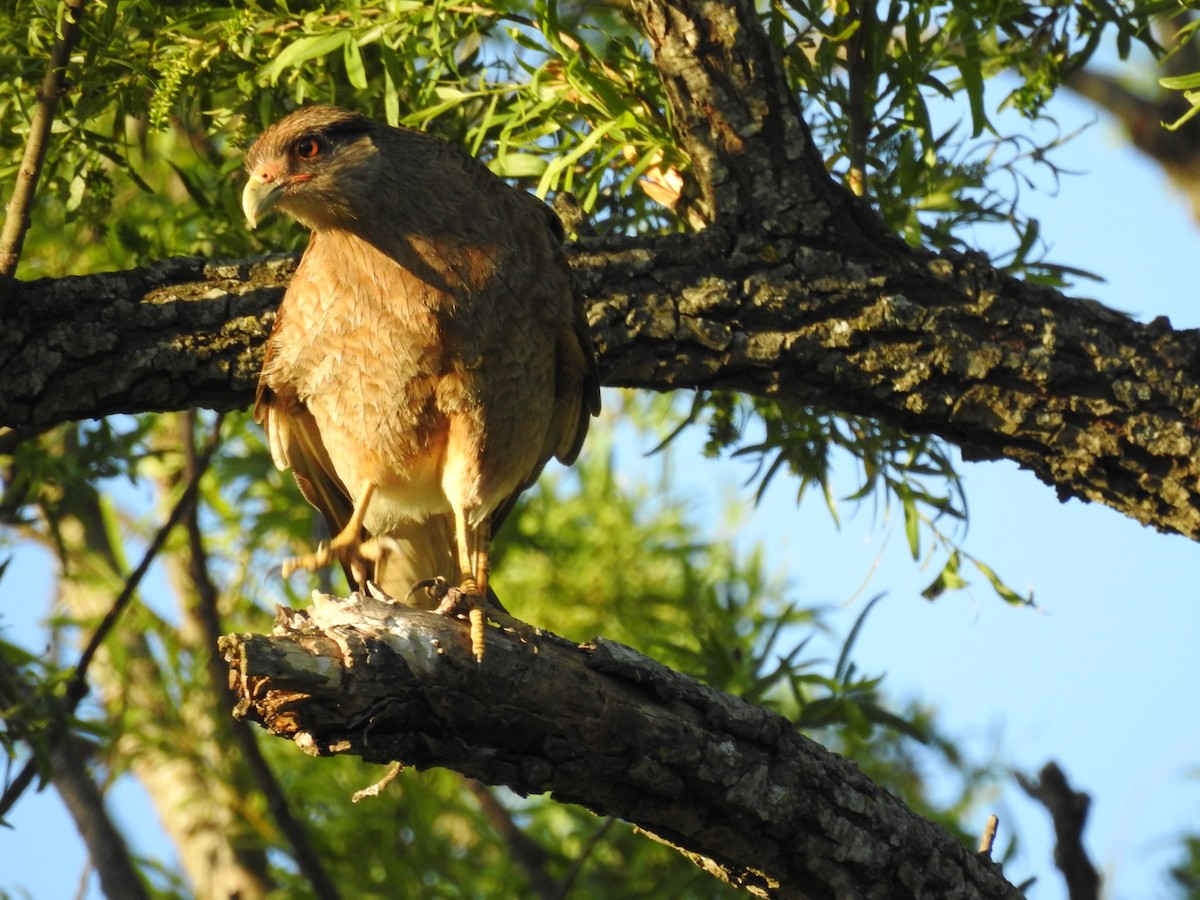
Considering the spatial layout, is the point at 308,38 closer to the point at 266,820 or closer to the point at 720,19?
the point at 720,19

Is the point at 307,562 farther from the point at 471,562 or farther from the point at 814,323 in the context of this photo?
the point at 814,323

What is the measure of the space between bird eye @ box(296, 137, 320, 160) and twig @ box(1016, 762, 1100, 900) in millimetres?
2483

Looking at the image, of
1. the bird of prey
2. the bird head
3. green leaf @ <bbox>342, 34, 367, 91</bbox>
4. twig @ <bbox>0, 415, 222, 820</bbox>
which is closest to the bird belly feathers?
the bird of prey

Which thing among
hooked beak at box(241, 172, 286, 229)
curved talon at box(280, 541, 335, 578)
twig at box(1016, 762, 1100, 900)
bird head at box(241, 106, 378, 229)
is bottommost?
twig at box(1016, 762, 1100, 900)

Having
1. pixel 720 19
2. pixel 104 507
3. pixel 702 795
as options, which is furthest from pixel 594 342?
pixel 104 507

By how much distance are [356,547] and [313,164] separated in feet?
3.71

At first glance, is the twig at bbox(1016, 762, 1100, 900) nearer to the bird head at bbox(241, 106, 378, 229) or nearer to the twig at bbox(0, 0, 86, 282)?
the bird head at bbox(241, 106, 378, 229)

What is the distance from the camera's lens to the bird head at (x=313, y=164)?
381 cm

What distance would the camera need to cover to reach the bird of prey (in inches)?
148

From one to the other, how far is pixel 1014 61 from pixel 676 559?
3350 millimetres

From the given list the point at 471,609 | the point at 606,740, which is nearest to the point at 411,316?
the point at 471,609

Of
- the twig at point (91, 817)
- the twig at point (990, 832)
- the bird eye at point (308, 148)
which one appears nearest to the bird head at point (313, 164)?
the bird eye at point (308, 148)

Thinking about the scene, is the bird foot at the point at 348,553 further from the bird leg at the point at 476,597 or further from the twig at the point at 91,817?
the twig at the point at 91,817

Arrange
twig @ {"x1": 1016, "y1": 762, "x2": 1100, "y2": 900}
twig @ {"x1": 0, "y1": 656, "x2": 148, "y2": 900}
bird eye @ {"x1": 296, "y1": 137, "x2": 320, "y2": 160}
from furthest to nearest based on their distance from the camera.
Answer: twig @ {"x1": 0, "y1": 656, "x2": 148, "y2": 900}, bird eye @ {"x1": 296, "y1": 137, "x2": 320, "y2": 160}, twig @ {"x1": 1016, "y1": 762, "x2": 1100, "y2": 900}
